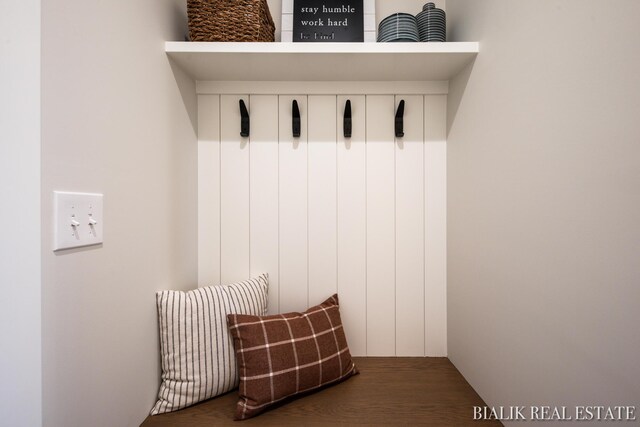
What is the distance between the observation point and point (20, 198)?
50cm

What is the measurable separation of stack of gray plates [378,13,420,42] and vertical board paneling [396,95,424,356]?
0.25 m

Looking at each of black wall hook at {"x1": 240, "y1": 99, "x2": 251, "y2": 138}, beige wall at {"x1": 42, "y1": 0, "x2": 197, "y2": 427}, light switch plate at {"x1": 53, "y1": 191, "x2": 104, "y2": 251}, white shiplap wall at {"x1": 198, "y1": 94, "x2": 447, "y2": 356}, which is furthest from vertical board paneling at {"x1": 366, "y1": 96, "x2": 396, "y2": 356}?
light switch plate at {"x1": 53, "y1": 191, "x2": 104, "y2": 251}

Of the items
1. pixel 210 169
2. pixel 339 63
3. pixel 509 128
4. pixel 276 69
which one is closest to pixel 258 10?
pixel 276 69

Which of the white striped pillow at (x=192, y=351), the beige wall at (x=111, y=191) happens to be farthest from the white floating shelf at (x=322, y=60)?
the white striped pillow at (x=192, y=351)

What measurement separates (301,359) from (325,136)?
2.75 feet

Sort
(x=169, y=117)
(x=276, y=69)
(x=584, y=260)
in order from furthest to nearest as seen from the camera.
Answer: (x=276, y=69), (x=169, y=117), (x=584, y=260)

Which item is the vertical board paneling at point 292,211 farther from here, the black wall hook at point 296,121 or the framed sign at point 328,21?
the framed sign at point 328,21

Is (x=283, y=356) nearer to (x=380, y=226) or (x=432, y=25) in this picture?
(x=380, y=226)

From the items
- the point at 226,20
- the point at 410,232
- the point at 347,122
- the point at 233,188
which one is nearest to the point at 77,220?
the point at 233,188

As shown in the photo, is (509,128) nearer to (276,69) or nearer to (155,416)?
(276,69)

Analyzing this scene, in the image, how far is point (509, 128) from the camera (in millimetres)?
783

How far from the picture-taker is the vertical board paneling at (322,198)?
46.9 inches

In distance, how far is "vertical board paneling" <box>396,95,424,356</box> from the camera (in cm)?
120

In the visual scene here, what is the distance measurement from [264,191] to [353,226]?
40cm
